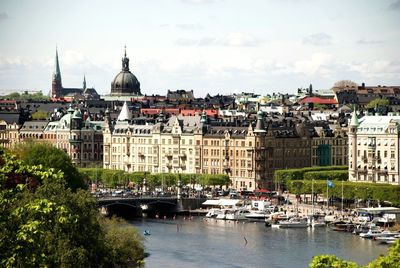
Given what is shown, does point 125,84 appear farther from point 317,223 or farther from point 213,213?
point 317,223

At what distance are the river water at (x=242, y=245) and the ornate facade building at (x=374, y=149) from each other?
16030mm

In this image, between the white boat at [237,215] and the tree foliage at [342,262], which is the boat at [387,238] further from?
the tree foliage at [342,262]

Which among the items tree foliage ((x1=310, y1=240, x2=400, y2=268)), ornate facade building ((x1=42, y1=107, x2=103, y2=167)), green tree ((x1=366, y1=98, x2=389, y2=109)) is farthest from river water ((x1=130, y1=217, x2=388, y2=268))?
green tree ((x1=366, y1=98, x2=389, y2=109))

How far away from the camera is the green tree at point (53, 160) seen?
70.2 meters

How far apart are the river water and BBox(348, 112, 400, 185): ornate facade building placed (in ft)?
52.6

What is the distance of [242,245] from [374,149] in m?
29.2

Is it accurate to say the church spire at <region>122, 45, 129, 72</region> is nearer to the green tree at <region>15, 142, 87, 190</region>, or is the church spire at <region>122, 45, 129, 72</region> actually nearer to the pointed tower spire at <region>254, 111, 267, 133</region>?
the pointed tower spire at <region>254, 111, 267, 133</region>

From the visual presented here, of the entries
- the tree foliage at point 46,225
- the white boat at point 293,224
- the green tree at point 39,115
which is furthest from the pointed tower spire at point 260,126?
the tree foliage at point 46,225

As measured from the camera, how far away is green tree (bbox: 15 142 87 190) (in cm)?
7025

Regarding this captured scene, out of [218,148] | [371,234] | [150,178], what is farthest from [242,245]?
[218,148]

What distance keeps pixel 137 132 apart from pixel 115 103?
39.1 metres

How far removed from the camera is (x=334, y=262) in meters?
33.8

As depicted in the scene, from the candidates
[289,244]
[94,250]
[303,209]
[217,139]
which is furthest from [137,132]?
[94,250]

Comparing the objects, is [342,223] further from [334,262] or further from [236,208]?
[334,262]
